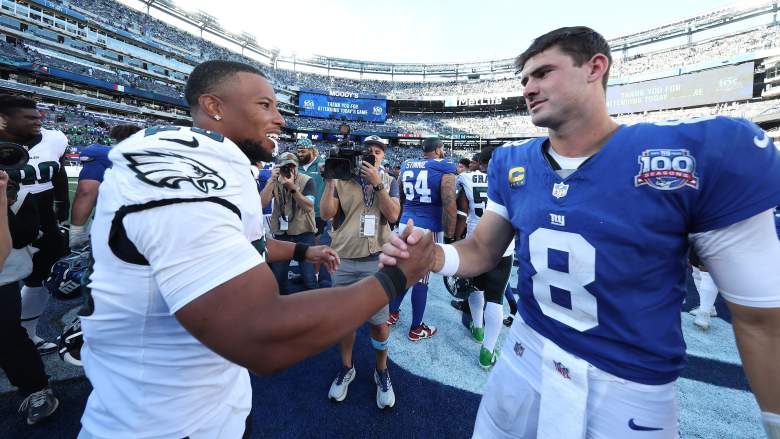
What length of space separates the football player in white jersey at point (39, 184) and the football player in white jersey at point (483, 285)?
4043 mm

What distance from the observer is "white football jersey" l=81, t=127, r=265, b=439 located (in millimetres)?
812

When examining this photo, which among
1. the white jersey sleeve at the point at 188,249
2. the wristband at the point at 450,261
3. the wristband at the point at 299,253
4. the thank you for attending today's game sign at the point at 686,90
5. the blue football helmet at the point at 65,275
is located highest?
the thank you for attending today's game sign at the point at 686,90

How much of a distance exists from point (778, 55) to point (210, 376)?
146ft

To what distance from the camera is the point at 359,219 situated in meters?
3.04

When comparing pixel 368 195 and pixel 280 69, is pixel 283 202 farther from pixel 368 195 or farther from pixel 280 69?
pixel 280 69

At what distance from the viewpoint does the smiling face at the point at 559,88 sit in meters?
1.39

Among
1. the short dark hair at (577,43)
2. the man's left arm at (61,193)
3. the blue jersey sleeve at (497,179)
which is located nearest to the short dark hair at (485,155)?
the blue jersey sleeve at (497,179)

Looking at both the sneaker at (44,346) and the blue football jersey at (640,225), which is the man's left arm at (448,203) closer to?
the blue football jersey at (640,225)

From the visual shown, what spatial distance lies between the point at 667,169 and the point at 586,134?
13.8 inches

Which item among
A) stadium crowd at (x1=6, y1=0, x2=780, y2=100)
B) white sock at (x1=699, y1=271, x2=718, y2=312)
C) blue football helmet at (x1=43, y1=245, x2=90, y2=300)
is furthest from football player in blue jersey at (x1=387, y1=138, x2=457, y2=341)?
stadium crowd at (x1=6, y1=0, x2=780, y2=100)

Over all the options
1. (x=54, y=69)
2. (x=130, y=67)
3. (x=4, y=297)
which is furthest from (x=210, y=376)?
(x=130, y=67)

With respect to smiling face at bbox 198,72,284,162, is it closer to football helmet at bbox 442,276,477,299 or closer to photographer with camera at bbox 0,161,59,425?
photographer with camera at bbox 0,161,59,425

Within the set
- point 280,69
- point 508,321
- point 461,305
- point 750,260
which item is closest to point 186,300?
point 750,260

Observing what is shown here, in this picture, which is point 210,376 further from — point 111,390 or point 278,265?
point 278,265
